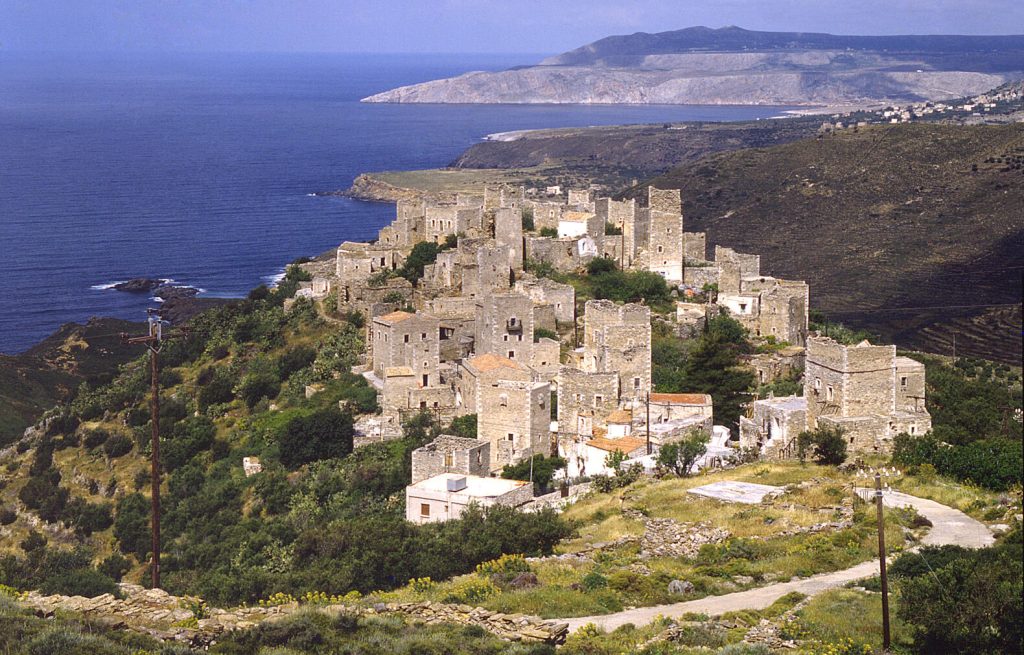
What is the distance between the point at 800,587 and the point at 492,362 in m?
15.0

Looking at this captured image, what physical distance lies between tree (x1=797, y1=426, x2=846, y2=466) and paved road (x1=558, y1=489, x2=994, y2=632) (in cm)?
374

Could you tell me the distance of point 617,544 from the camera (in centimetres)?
2189

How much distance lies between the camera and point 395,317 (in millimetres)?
37219

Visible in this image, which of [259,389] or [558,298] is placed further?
[259,389]

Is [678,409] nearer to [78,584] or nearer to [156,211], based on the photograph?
[78,584]

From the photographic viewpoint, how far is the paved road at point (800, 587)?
17578mm

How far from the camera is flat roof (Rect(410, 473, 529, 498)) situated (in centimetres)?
2730

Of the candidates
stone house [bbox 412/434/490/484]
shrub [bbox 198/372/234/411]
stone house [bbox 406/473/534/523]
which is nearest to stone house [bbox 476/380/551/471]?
stone house [bbox 412/434/490/484]

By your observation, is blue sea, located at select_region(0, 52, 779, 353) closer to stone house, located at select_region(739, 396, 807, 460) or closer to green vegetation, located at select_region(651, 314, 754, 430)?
green vegetation, located at select_region(651, 314, 754, 430)

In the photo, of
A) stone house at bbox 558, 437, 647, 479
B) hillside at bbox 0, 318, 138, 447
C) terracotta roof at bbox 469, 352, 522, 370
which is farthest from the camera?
hillside at bbox 0, 318, 138, 447

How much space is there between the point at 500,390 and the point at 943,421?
971cm

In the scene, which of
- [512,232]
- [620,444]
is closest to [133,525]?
[512,232]

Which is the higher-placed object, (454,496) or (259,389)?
(454,496)

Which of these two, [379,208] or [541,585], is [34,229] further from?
[541,585]
